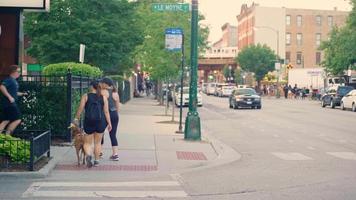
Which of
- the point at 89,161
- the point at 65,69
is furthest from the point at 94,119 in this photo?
the point at 65,69

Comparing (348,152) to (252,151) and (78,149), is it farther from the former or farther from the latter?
(78,149)

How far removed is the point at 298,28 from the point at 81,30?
85.1 m

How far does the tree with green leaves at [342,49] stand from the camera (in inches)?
2110

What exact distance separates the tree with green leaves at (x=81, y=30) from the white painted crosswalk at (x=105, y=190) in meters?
20.5

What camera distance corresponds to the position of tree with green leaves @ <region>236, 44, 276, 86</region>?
102m

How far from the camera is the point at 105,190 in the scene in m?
9.98

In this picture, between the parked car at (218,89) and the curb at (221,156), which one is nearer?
the curb at (221,156)

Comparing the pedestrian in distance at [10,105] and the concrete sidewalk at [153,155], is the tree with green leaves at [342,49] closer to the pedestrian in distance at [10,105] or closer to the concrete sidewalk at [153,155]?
the concrete sidewalk at [153,155]

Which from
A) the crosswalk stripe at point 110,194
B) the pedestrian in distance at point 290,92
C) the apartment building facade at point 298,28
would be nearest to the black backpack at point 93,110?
the crosswalk stripe at point 110,194

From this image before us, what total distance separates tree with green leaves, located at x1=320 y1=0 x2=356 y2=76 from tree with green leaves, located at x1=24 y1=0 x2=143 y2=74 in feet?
87.4

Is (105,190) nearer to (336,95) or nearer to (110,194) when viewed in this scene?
(110,194)

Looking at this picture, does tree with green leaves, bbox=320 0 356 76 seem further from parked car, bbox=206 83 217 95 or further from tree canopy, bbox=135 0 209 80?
parked car, bbox=206 83 217 95

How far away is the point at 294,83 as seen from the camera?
256 feet

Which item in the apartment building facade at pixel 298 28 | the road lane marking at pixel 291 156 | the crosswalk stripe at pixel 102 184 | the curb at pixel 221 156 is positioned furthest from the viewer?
the apartment building facade at pixel 298 28
